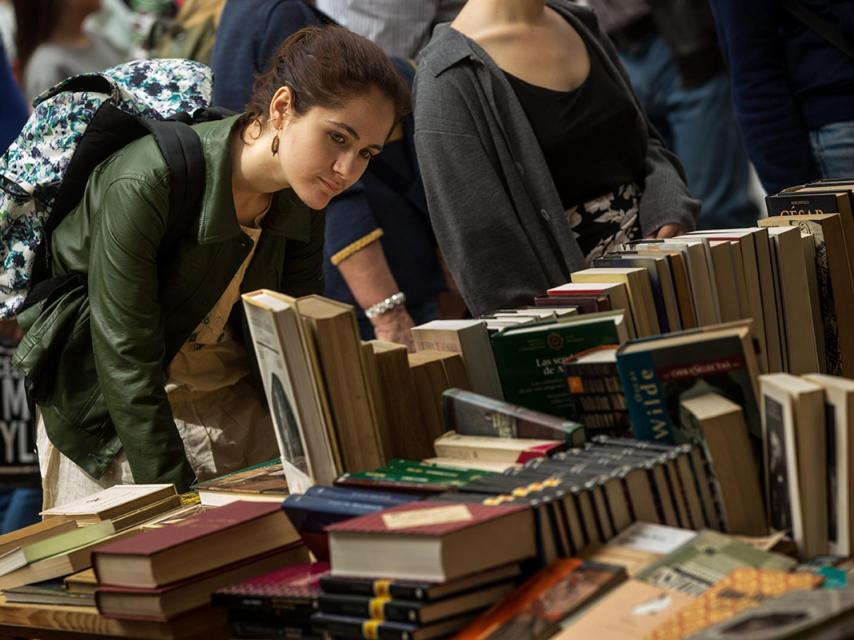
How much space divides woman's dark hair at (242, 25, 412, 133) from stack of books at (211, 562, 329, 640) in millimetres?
1240

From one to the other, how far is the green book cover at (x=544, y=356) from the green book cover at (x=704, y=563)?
1.65 ft

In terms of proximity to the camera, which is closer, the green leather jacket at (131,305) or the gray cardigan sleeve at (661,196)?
the green leather jacket at (131,305)

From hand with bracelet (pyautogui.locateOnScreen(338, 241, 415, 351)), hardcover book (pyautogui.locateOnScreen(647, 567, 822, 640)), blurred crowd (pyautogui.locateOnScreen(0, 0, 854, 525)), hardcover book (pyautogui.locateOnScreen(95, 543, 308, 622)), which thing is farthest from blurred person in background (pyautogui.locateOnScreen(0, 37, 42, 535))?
hardcover book (pyautogui.locateOnScreen(647, 567, 822, 640))

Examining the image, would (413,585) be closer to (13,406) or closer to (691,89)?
(13,406)

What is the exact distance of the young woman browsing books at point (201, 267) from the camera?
281 centimetres

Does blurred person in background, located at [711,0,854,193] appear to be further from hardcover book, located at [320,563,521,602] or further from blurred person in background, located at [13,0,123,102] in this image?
blurred person in background, located at [13,0,123,102]

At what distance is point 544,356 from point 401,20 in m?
2.26

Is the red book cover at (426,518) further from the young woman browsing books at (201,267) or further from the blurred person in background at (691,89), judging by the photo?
the blurred person in background at (691,89)

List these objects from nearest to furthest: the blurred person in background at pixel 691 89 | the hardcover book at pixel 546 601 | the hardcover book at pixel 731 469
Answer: the hardcover book at pixel 546 601 → the hardcover book at pixel 731 469 → the blurred person in background at pixel 691 89

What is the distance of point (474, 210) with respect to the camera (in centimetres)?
335

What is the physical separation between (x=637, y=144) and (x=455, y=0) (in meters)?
1.04

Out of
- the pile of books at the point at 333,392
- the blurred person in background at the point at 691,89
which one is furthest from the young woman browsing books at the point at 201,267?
the blurred person in background at the point at 691,89

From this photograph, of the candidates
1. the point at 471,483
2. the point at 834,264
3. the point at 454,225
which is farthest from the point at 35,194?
the point at 834,264

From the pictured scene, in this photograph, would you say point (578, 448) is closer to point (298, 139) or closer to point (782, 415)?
point (782, 415)
